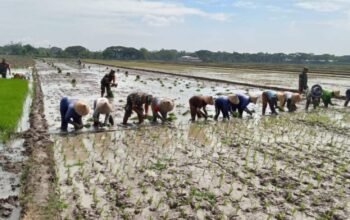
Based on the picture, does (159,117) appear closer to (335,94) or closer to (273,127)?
(273,127)

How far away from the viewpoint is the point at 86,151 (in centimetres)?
828

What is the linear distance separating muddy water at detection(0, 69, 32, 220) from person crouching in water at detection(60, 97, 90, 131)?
3.77ft

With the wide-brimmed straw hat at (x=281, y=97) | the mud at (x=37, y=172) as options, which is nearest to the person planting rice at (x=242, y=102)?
the wide-brimmed straw hat at (x=281, y=97)

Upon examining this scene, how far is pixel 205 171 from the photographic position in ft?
23.0

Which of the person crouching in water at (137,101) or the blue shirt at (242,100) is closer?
the person crouching in water at (137,101)

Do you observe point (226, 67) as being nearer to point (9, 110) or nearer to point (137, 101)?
point (9, 110)

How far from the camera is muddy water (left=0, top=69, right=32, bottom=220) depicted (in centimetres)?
530

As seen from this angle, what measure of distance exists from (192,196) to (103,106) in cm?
492

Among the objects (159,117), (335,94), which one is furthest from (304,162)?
(335,94)

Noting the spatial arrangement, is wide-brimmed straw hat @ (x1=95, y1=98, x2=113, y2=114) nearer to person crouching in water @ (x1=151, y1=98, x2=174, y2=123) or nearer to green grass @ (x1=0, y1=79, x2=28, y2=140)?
person crouching in water @ (x1=151, y1=98, x2=174, y2=123)

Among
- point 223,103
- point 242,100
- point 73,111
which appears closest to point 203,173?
point 73,111

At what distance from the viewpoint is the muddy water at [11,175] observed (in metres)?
5.30

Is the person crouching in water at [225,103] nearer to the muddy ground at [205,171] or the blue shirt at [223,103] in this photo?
the blue shirt at [223,103]

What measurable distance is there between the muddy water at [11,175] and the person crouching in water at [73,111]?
1.15 metres
